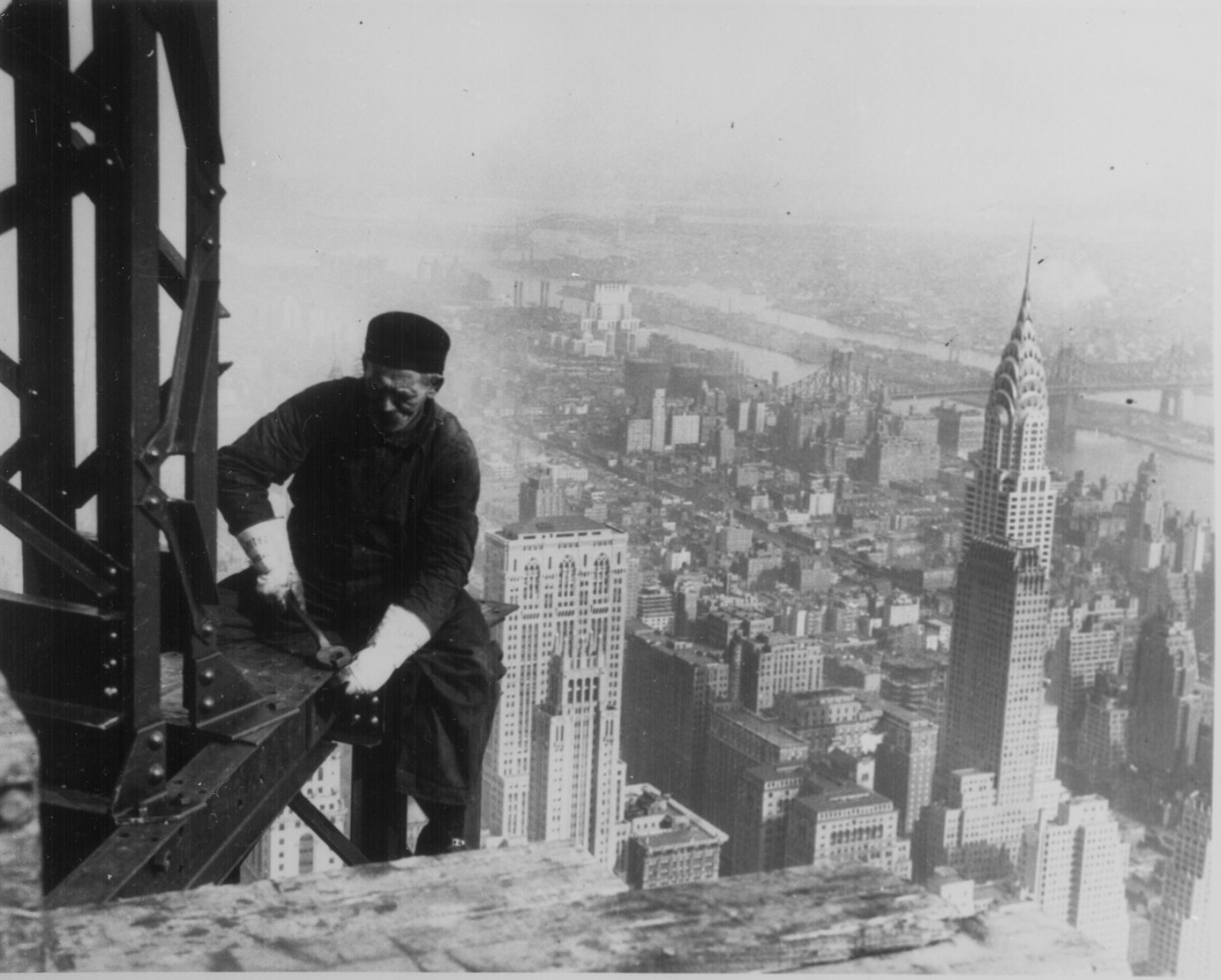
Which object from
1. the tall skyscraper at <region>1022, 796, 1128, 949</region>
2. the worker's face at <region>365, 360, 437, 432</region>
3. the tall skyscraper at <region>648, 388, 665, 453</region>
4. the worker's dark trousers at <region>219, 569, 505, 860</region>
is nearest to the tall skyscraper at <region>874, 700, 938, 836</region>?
the tall skyscraper at <region>1022, 796, 1128, 949</region>

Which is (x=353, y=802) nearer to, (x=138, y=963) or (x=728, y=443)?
(x=138, y=963)

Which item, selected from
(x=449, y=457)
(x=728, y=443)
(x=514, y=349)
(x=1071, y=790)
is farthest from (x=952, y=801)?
(x=449, y=457)

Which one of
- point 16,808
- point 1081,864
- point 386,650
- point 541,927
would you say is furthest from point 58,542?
point 1081,864

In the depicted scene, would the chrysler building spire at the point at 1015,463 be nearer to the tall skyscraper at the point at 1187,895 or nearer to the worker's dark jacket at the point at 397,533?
the tall skyscraper at the point at 1187,895

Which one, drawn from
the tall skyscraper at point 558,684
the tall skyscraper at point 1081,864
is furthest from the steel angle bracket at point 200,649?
the tall skyscraper at point 1081,864

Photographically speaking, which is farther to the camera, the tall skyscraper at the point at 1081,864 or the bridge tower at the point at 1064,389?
the tall skyscraper at the point at 1081,864

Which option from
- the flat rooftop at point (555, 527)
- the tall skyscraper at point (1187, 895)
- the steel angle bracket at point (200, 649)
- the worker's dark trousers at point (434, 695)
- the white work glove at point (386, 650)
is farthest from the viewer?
the tall skyscraper at point (1187, 895)

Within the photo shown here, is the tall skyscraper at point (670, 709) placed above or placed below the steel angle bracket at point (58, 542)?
below

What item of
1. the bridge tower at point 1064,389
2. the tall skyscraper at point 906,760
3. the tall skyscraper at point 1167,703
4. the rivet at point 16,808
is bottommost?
the tall skyscraper at point 906,760
